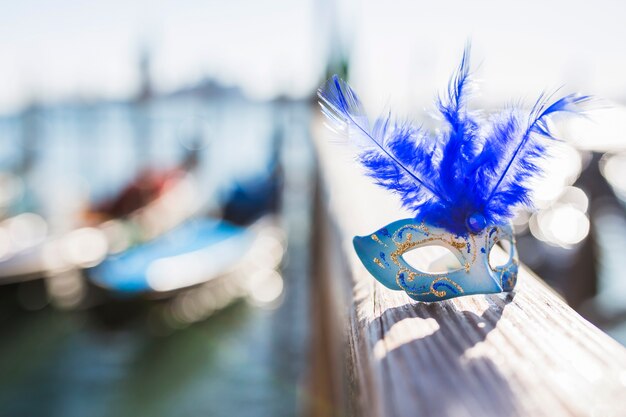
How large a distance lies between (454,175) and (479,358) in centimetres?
44

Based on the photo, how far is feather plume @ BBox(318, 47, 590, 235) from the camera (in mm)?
969

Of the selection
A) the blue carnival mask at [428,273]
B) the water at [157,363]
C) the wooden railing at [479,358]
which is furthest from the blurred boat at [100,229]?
the wooden railing at [479,358]

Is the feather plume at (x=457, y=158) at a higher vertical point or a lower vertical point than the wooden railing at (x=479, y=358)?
higher

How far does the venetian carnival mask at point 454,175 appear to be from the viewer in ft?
3.14

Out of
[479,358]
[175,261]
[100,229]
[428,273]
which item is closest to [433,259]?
[428,273]

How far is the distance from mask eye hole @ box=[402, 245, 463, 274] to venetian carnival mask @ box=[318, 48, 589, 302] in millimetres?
104

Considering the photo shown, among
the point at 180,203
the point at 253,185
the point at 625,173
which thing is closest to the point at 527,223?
the point at 625,173

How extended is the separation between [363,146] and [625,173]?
2.60 m

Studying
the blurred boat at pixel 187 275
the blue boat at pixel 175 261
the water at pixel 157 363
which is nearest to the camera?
the water at pixel 157 363

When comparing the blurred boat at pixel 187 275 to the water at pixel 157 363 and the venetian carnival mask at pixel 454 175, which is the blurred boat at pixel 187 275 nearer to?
the water at pixel 157 363

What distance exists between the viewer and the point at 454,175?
3.25 feet

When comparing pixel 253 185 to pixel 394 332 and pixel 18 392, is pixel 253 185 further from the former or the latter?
pixel 394 332

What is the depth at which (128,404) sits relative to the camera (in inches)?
259

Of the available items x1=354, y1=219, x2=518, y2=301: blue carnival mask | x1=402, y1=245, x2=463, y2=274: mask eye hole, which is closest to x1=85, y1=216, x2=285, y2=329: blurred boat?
x1=402, y1=245, x2=463, y2=274: mask eye hole
